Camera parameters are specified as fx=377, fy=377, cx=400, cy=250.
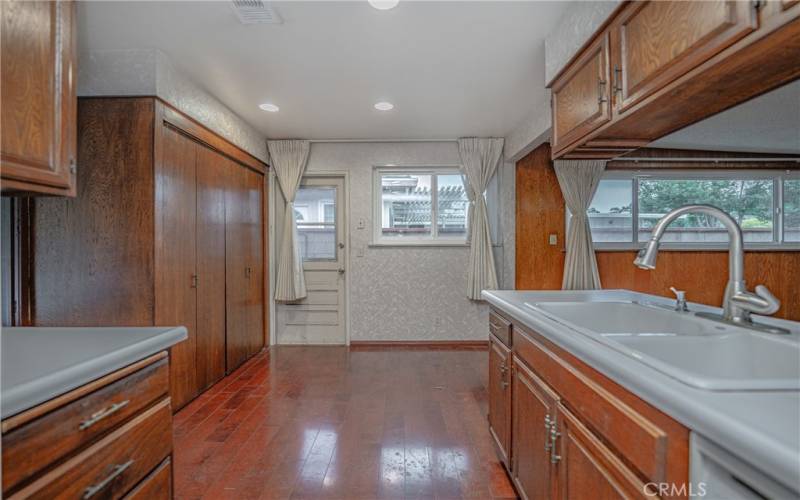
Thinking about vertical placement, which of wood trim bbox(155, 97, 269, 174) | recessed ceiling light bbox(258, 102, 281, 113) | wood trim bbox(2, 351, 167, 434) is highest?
recessed ceiling light bbox(258, 102, 281, 113)

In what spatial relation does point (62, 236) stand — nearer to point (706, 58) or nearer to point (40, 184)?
point (40, 184)

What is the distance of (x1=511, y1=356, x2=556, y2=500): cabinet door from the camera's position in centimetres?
133

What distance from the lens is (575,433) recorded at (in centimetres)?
113

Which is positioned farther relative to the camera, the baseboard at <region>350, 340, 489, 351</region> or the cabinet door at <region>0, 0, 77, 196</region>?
the baseboard at <region>350, 340, 489, 351</region>

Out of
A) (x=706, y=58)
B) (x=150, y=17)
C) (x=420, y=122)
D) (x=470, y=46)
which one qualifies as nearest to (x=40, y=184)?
(x=150, y=17)

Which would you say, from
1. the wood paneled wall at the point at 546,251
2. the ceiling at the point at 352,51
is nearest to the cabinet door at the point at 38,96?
the ceiling at the point at 352,51

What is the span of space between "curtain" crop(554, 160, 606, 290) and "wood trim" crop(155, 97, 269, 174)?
3.27 m

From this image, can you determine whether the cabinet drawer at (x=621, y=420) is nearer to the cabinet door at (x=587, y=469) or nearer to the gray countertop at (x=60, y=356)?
the cabinet door at (x=587, y=469)

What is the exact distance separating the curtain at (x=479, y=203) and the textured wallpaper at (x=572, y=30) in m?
2.08

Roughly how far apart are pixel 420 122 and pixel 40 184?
3187 millimetres

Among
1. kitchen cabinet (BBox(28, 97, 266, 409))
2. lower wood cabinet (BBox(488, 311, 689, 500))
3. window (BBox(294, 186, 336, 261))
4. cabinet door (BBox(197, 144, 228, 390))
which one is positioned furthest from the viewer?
window (BBox(294, 186, 336, 261))

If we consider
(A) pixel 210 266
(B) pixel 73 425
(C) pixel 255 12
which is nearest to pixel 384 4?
(C) pixel 255 12

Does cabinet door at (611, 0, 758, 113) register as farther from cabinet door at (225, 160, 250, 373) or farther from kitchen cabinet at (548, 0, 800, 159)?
cabinet door at (225, 160, 250, 373)
